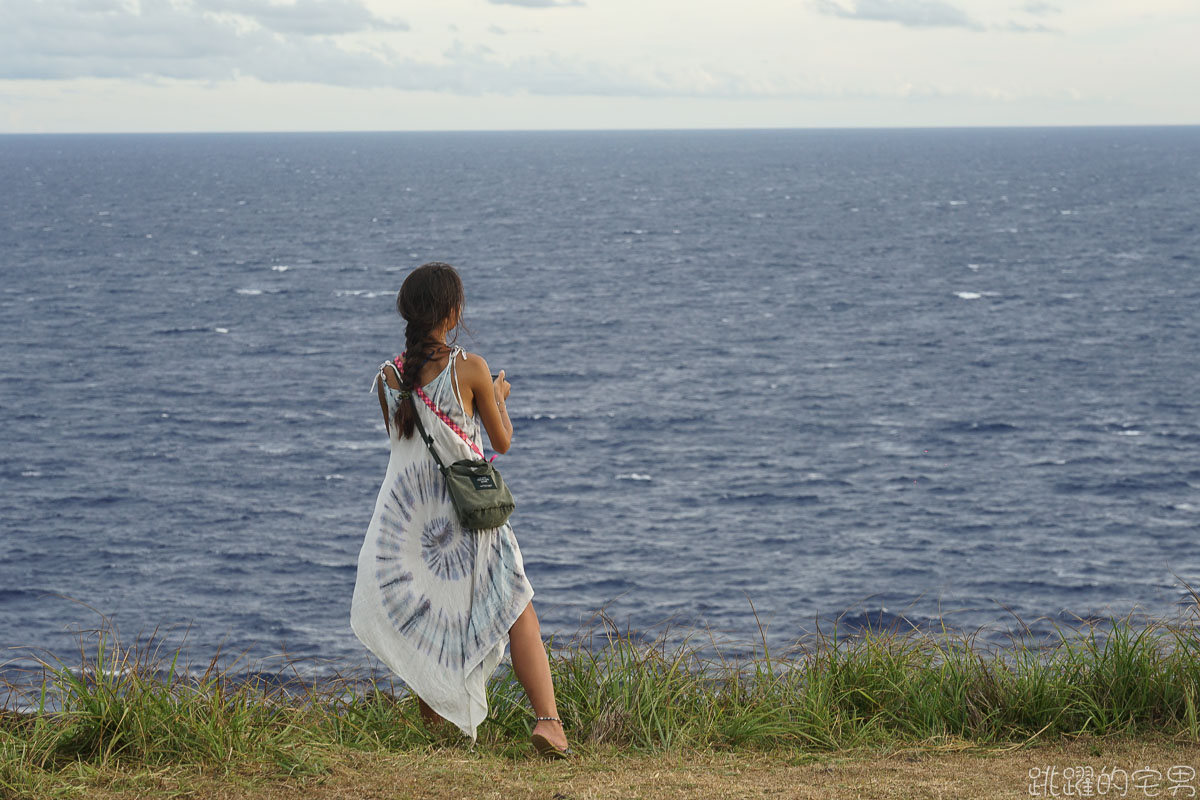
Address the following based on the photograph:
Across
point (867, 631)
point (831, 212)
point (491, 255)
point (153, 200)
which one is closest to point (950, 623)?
point (867, 631)

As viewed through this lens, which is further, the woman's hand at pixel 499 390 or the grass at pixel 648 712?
the woman's hand at pixel 499 390

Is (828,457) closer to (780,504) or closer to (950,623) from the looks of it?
(780,504)

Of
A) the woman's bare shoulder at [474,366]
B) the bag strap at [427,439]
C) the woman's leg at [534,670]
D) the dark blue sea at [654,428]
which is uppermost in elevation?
the woman's bare shoulder at [474,366]

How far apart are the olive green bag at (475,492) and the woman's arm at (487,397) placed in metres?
0.14

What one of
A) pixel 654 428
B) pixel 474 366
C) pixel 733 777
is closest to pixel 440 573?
pixel 474 366

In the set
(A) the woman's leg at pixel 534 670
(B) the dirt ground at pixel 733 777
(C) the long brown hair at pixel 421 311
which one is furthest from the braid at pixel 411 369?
(B) the dirt ground at pixel 733 777

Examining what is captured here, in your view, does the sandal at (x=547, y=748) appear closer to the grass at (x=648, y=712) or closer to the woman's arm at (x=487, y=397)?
the grass at (x=648, y=712)

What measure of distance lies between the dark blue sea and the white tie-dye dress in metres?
0.84

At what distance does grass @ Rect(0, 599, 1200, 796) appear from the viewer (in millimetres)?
5109

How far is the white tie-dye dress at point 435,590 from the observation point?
209 inches

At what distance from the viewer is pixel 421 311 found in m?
5.22

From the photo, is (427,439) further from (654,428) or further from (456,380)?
(654,428)

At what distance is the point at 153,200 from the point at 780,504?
364 ft

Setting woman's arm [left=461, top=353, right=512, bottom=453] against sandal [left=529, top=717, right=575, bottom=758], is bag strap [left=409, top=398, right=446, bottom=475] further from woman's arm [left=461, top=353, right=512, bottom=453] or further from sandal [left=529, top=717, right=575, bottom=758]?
sandal [left=529, top=717, right=575, bottom=758]
